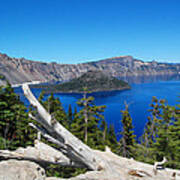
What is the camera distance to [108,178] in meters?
5.54

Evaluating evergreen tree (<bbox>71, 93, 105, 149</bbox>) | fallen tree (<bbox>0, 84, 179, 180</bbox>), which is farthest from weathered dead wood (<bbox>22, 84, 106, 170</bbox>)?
evergreen tree (<bbox>71, 93, 105, 149</bbox>)

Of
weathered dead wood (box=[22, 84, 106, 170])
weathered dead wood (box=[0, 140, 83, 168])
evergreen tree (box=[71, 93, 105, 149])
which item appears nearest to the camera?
weathered dead wood (box=[22, 84, 106, 170])

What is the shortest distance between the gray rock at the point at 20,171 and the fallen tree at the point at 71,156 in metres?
0.59

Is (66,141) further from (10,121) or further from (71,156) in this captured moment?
(10,121)

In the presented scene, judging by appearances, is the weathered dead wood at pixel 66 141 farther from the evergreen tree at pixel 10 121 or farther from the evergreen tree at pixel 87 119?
the evergreen tree at pixel 87 119

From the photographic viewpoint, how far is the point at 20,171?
574 cm

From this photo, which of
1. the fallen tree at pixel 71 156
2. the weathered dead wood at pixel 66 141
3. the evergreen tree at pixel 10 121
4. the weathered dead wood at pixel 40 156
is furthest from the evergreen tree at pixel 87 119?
the weathered dead wood at pixel 66 141

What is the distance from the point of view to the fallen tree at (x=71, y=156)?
5.43 meters

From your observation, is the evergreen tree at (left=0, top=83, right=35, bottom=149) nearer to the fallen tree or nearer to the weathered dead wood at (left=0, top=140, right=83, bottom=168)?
the weathered dead wood at (left=0, top=140, right=83, bottom=168)

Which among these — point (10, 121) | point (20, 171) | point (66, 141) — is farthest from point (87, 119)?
point (66, 141)

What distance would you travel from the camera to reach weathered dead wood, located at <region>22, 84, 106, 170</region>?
533 cm

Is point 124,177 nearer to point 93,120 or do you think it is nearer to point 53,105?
point 93,120

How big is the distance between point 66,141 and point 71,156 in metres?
0.78

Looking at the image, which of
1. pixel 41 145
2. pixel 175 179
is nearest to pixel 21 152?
pixel 41 145
